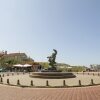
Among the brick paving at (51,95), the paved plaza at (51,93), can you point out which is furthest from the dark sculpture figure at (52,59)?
the brick paving at (51,95)

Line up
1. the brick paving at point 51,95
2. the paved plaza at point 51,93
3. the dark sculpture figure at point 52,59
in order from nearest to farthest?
the brick paving at point 51,95, the paved plaza at point 51,93, the dark sculpture figure at point 52,59

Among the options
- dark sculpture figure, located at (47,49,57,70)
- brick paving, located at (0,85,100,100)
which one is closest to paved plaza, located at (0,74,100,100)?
brick paving, located at (0,85,100,100)

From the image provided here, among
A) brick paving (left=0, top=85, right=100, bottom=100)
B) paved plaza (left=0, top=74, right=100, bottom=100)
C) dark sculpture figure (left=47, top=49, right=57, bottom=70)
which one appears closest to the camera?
brick paving (left=0, top=85, right=100, bottom=100)

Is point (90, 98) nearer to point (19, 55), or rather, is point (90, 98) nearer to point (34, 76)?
point (34, 76)

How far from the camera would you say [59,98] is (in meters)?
15.0

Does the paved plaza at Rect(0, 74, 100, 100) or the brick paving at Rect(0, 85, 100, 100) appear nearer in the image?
the brick paving at Rect(0, 85, 100, 100)

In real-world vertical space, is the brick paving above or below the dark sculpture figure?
below

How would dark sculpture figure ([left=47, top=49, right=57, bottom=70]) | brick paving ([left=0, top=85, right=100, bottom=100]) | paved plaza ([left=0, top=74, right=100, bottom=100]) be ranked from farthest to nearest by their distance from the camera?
dark sculpture figure ([left=47, top=49, right=57, bottom=70]) < paved plaza ([left=0, top=74, right=100, bottom=100]) < brick paving ([left=0, top=85, right=100, bottom=100])

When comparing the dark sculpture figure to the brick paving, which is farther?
the dark sculpture figure

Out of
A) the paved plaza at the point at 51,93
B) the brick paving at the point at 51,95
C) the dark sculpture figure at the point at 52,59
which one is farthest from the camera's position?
the dark sculpture figure at the point at 52,59

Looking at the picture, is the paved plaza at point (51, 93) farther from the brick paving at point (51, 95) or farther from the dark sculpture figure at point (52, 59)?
the dark sculpture figure at point (52, 59)

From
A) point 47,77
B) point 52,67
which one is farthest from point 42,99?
point 52,67

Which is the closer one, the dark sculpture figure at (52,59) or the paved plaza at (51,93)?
the paved plaza at (51,93)

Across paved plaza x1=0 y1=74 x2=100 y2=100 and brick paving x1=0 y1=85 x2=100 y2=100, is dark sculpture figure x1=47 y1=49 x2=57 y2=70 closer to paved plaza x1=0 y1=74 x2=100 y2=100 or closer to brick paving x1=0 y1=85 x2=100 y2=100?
paved plaza x1=0 y1=74 x2=100 y2=100
